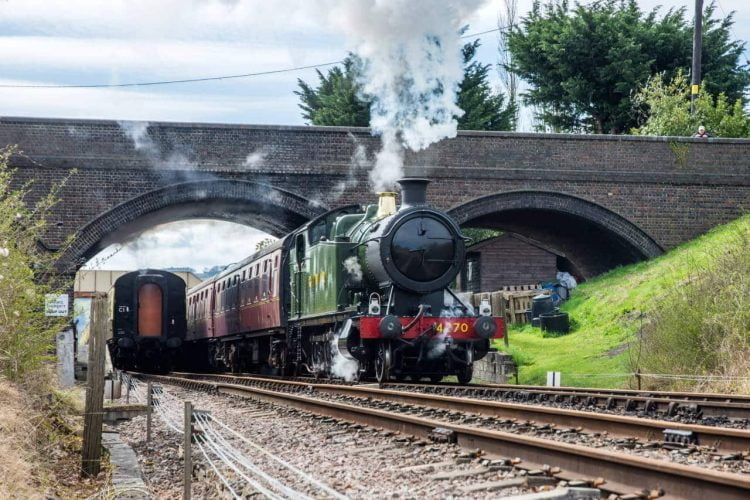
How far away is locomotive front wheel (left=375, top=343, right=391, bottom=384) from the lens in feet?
49.3

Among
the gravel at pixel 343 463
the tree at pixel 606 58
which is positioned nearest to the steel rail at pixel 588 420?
the gravel at pixel 343 463

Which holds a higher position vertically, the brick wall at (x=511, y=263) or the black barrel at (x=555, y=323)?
the brick wall at (x=511, y=263)

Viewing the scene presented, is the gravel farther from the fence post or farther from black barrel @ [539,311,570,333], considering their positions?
black barrel @ [539,311,570,333]

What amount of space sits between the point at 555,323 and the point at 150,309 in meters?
11.6

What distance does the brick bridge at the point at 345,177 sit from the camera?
26844 millimetres

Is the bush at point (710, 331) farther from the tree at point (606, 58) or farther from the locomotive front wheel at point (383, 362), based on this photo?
the tree at point (606, 58)

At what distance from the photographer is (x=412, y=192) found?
52.5ft

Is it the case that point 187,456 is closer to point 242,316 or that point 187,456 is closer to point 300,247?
point 300,247

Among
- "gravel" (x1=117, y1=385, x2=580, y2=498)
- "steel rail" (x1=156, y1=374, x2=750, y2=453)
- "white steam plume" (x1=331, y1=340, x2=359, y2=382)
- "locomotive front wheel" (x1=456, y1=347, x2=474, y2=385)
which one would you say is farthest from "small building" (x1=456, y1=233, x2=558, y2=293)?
"gravel" (x1=117, y1=385, x2=580, y2=498)

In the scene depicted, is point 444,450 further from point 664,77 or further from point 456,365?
point 664,77

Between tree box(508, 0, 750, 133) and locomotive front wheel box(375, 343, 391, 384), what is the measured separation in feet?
95.0

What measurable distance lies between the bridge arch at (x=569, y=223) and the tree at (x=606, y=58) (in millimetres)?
11045

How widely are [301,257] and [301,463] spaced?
35.2ft

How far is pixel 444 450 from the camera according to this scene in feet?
26.5
